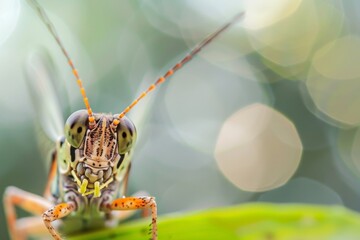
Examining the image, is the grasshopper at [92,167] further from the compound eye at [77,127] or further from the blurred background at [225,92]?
the blurred background at [225,92]

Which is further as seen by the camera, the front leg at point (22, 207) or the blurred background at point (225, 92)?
the blurred background at point (225, 92)

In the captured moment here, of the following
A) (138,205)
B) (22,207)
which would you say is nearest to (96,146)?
(138,205)

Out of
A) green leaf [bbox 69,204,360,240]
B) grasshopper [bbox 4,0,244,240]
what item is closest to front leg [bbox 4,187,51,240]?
grasshopper [bbox 4,0,244,240]

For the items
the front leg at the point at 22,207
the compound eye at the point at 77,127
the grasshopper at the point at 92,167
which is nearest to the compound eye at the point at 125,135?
the grasshopper at the point at 92,167

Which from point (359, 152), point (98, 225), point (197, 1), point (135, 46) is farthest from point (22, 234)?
point (197, 1)

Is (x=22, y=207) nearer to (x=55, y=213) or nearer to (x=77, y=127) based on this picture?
(x=55, y=213)

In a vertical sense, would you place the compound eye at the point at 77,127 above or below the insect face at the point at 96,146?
above

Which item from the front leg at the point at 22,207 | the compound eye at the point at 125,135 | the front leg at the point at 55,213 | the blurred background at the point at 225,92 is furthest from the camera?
the blurred background at the point at 225,92

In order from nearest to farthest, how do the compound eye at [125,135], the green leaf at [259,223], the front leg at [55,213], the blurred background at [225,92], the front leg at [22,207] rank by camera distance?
the green leaf at [259,223] → the front leg at [55,213] → the compound eye at [125,135] → the front leg at [22,207] → the blurred background at [225,92]
